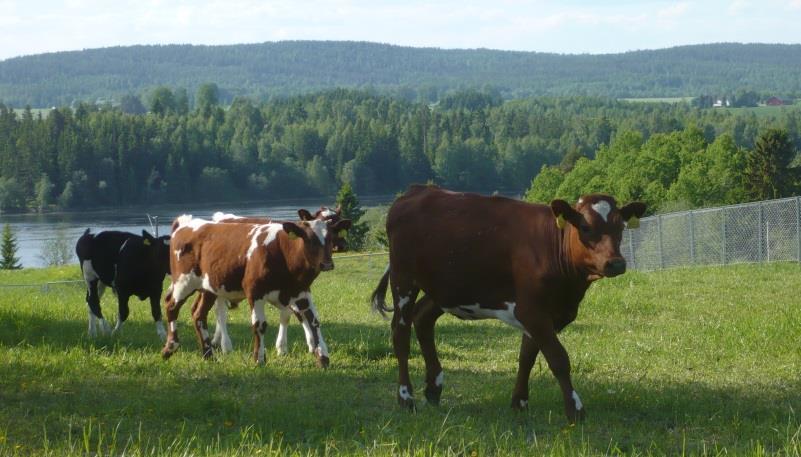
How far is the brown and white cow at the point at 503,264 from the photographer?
9.99 metres

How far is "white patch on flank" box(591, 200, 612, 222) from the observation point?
10.1 metres

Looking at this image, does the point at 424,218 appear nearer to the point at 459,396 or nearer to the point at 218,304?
the point at 459,396

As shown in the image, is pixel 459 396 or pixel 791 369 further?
pixel 791 369

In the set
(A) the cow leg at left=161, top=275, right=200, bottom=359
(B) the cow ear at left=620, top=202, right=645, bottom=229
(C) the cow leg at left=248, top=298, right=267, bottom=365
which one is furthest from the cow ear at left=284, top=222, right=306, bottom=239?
(B) the cow ear at left=620, top=202, right=645, bottom=229

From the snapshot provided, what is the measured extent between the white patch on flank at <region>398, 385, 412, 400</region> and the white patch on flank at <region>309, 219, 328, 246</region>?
3461 mm

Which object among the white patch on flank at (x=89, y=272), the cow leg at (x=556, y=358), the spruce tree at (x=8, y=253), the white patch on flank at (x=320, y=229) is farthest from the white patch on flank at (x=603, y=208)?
the spruce tree at (x=8, y=253)

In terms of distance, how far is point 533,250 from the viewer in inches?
406

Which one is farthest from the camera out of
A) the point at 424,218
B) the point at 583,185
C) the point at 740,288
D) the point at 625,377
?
the point at 583,185

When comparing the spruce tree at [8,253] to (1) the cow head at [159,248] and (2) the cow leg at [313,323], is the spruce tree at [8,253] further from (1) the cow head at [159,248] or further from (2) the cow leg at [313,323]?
(2) the cow leg at [313,323]

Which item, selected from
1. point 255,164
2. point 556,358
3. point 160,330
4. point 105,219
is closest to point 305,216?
point 160,330

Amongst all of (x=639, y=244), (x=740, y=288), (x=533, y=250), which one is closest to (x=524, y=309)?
(x=533, y=250)

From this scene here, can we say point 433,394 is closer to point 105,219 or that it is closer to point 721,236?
point 721,236

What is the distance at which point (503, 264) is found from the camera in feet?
34.3

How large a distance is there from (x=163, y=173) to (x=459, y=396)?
15772 cm
